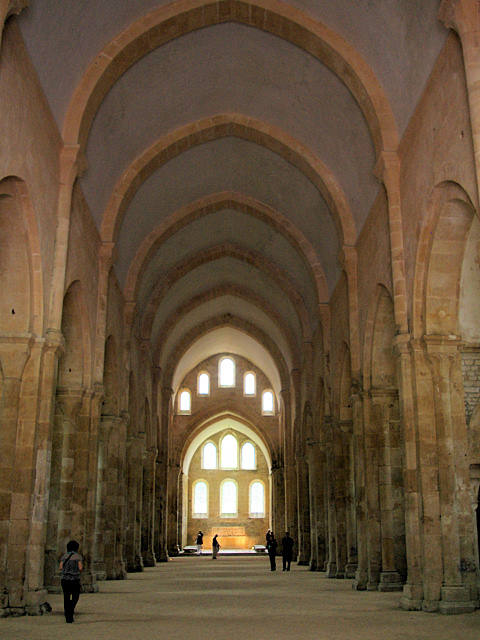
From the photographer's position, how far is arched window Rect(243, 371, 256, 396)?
44.2m

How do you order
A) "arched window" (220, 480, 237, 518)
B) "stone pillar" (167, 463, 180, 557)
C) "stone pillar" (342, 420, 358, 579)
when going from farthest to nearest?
"arched window" (220, 480, 237, 518) < "stone pillar" (167, 463, 180, 557) < "stone pillar" (342, 420, 358, 579)

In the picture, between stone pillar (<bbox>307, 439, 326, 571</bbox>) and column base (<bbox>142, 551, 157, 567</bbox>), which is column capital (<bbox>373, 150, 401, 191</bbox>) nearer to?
stone pillar (<bbox>307, 439, 326, 571</bbox>)

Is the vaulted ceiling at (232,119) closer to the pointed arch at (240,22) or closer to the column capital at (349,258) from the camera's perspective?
Answer: the pointed arch at (240,22)

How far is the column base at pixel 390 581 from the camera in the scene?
14453 millimetres

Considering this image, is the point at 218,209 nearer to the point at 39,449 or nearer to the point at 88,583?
the point at 88,583

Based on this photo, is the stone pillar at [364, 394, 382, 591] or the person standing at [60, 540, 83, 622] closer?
the person standing at [60, 540, 83, 622]

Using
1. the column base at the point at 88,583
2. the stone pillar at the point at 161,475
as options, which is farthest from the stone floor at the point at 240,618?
the stone pillar at the point at 161,475

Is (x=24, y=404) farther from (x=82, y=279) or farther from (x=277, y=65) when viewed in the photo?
(x=277, y=65)

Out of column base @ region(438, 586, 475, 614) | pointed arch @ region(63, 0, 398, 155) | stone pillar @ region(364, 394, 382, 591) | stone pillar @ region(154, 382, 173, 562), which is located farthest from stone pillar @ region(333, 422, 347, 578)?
stone pillar @ region(154, 382, 173, 562)

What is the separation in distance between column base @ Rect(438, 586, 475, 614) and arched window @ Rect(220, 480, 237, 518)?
38.3m

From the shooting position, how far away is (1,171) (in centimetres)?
932

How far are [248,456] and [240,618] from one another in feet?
128

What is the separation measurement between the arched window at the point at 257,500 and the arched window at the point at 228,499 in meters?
1.16

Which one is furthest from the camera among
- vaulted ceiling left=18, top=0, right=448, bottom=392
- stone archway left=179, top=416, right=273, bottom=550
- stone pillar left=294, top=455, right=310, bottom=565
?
stone archway left=179, top=416, right=273, bottom=550
